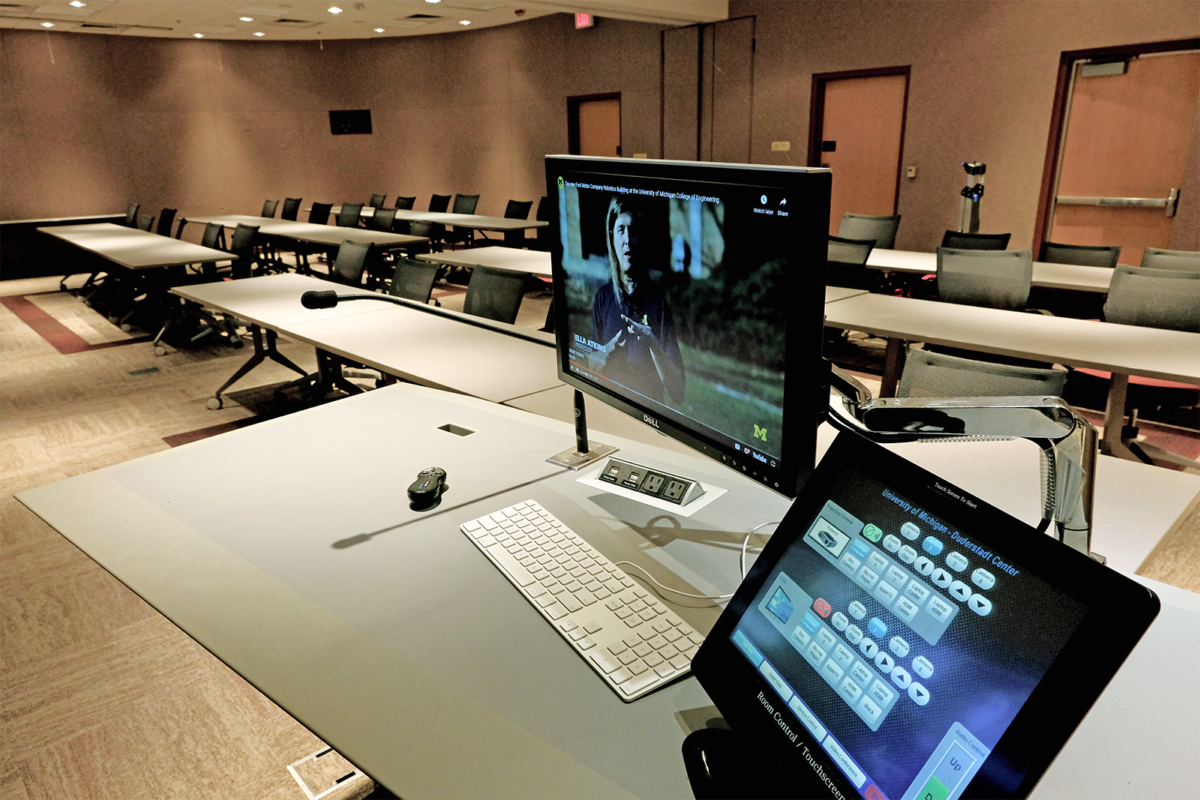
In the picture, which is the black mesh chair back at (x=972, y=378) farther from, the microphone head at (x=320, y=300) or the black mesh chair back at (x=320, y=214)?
the black mesh chair back at (x=320, y=214)

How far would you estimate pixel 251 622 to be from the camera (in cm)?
101

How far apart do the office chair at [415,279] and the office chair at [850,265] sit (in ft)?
6.91

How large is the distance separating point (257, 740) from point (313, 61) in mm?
11904

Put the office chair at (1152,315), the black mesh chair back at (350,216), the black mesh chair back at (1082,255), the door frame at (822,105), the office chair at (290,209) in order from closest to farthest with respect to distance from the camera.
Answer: the office chair at (1152,315) → the black mesh chair back at (1082,255) → the door frame at (822,105) → the black mesh chair back at (350,216) → the office chair at (290,209)

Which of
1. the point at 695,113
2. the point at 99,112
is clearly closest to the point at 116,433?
the point at 695,113

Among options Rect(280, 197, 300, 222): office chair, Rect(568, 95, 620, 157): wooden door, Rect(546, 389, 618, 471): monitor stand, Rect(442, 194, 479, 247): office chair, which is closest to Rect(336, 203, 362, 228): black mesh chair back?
Rect(442, 194, 479, 247): office chair

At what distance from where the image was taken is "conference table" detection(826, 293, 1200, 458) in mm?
2557

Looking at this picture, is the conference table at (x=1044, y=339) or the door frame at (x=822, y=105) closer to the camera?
the conference table at (x=1044, y=339)

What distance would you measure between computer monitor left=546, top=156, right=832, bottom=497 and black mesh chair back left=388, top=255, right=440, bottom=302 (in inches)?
→ 99.8

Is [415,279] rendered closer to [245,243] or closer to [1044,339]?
[1044,339]

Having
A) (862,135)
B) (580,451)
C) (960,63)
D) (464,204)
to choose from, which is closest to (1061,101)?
(960,63)

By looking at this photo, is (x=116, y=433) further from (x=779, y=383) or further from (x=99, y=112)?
(x=99, y=112)

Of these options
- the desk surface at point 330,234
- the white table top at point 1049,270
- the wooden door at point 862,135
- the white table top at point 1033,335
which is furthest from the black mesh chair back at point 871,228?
→ the desk surface at point 330,234

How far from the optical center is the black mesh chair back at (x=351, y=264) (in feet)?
14.6
